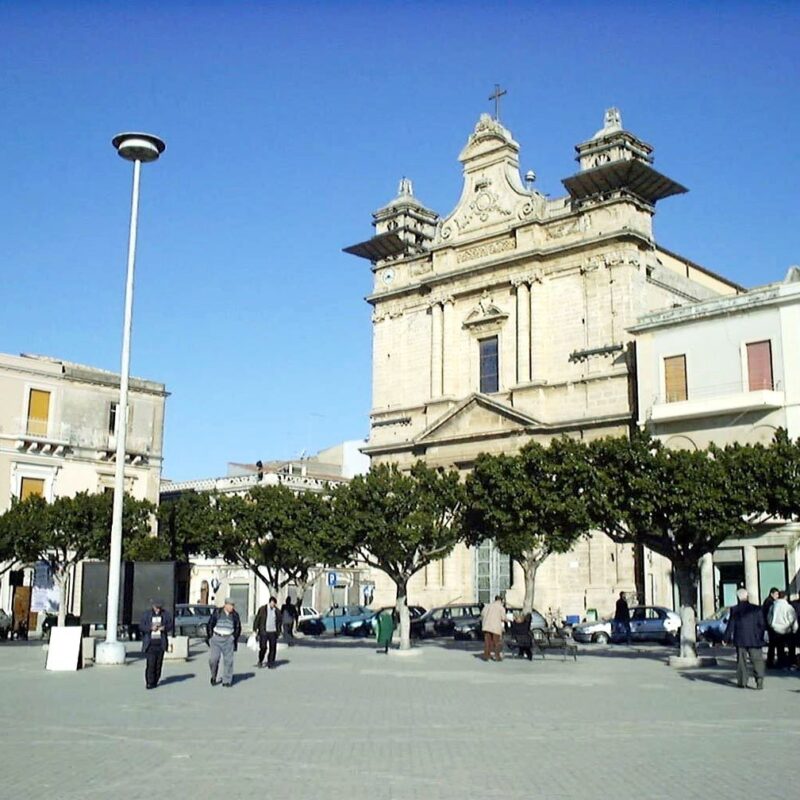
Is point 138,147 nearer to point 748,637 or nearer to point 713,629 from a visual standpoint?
point 748,637

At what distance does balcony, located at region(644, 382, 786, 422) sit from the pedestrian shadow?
22.2m

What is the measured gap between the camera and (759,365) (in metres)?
36.1

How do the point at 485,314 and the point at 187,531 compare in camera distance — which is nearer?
the point at 187,531

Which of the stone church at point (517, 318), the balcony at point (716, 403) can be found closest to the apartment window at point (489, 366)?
the stone church at point (517, 318)

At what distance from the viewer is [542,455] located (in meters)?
27.4

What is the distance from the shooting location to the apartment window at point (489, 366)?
4582 centimetres

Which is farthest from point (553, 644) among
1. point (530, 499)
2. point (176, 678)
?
point (176, 678)

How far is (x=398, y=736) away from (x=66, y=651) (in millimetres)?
11305

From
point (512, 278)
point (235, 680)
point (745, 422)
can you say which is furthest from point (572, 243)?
point (235, 680)

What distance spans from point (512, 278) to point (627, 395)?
26.0 feet

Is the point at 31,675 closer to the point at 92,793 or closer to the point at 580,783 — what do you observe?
the point at 92,793

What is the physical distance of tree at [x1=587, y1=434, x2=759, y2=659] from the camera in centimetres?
2297

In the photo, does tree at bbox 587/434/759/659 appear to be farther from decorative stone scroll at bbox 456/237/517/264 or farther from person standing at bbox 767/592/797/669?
decorative stone scroll at bbox 456/237/517/264

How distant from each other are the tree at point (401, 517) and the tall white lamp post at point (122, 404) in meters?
9.13
